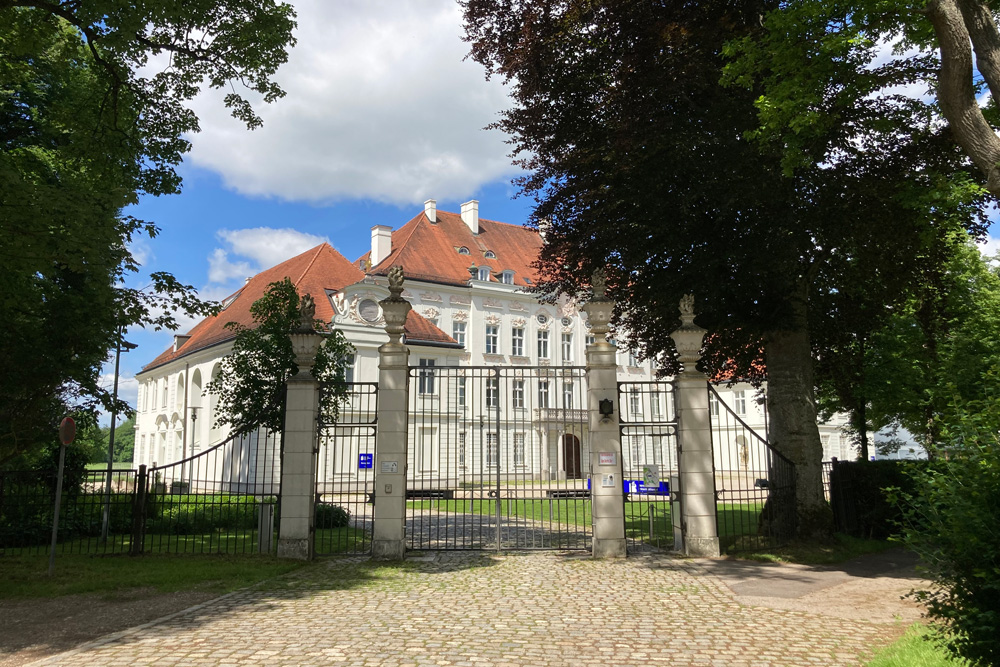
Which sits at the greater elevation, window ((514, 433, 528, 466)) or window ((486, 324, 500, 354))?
window ((486, 324, 500, 354))

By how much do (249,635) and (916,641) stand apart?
636 cm

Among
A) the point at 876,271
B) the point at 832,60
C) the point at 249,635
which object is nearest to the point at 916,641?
the point at 249,635

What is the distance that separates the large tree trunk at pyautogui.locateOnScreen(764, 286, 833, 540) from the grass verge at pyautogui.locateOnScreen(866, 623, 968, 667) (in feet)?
21.9

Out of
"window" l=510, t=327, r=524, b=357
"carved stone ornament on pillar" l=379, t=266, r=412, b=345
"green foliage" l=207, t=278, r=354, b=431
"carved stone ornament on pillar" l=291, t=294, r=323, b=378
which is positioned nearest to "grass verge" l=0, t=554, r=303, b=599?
"carved stone ornament on pillar" l=291, t=294, r=323, b=378

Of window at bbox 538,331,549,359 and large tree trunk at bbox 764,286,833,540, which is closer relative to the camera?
large tree trunk at bbox 764,286,833,540

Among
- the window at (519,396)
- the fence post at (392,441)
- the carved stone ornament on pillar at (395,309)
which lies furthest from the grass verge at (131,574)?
the window at (519,396)

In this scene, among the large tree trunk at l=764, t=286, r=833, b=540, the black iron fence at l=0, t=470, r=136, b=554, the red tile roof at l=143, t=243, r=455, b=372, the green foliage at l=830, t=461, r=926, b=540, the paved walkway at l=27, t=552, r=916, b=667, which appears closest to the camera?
the paved walkway at l=27, t=552, r=916, b=667

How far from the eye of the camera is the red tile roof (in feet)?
125

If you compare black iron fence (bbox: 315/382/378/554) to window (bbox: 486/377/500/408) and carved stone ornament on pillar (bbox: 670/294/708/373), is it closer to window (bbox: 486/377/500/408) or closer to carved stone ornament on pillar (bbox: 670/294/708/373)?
window (bbox: 486/377/500/408)

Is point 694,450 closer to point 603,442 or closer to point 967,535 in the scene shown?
point 603,442

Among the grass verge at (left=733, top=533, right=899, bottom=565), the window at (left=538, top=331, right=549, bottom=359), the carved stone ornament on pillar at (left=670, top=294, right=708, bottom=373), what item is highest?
the window at (left=538, top=331, right=549, bottom=359)

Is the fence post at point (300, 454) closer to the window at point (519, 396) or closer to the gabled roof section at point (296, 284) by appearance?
the window at point (519, 396)

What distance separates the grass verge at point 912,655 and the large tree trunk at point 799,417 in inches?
262

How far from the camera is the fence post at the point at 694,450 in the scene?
39.6 ft
